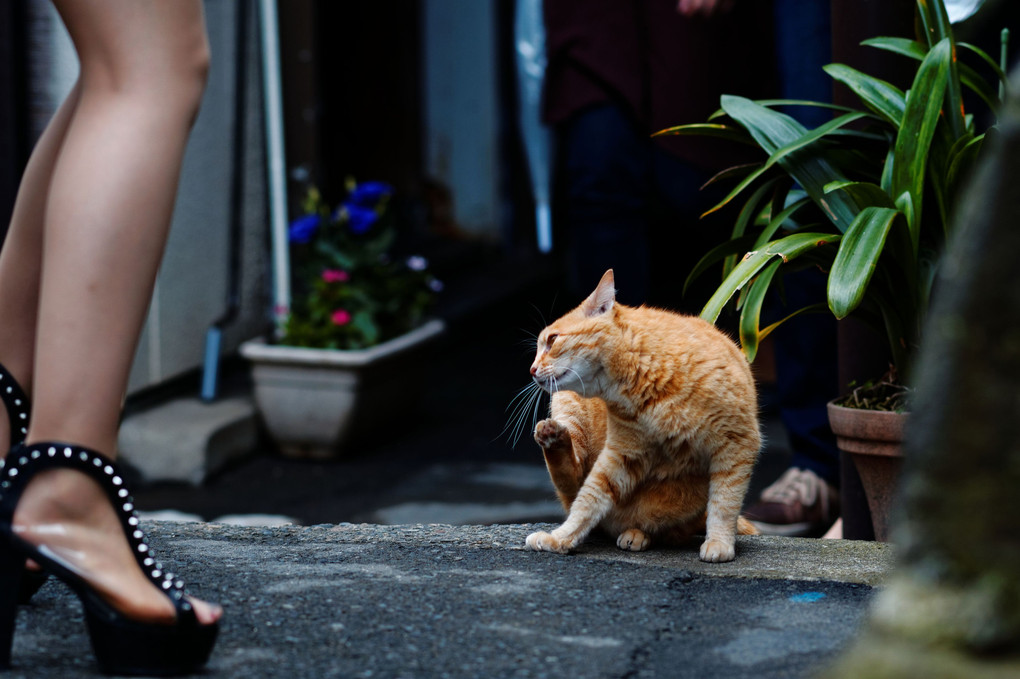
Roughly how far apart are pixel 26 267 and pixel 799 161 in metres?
1.37

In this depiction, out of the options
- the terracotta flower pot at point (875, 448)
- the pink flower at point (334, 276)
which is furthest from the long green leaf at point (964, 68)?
the pink flower at point (334, 276)

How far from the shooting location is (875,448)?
1991 mm

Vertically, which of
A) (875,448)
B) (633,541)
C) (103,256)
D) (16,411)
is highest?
(103,256)

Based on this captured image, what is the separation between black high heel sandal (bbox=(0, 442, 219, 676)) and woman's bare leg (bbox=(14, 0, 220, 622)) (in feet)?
0.04

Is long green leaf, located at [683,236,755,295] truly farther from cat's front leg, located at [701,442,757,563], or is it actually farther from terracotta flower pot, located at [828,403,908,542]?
cat's front leg, located at [701,442,757,563]

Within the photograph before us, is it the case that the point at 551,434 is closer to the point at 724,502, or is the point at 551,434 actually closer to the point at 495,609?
the point at 724,502

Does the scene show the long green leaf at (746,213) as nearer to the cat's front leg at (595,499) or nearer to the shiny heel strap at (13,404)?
the cat's front leg at (595,499)

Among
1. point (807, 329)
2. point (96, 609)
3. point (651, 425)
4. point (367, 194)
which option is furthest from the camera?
point (367, 194)

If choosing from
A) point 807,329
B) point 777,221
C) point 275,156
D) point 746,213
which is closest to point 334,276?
point 275,156

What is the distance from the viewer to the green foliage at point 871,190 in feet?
→ 6.20

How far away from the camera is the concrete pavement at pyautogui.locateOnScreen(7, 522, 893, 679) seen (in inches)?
48.9

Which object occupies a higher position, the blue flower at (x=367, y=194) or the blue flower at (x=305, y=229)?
the blue flower at (x=367, y=194)

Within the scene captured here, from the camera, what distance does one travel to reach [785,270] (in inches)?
79.8

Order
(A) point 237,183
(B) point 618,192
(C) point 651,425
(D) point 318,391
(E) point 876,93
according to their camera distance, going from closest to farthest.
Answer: (C) point 651,425 < (E) point 876,93 < (B) point 618,192 < (D) point 318,391 < (A) point 237,183
